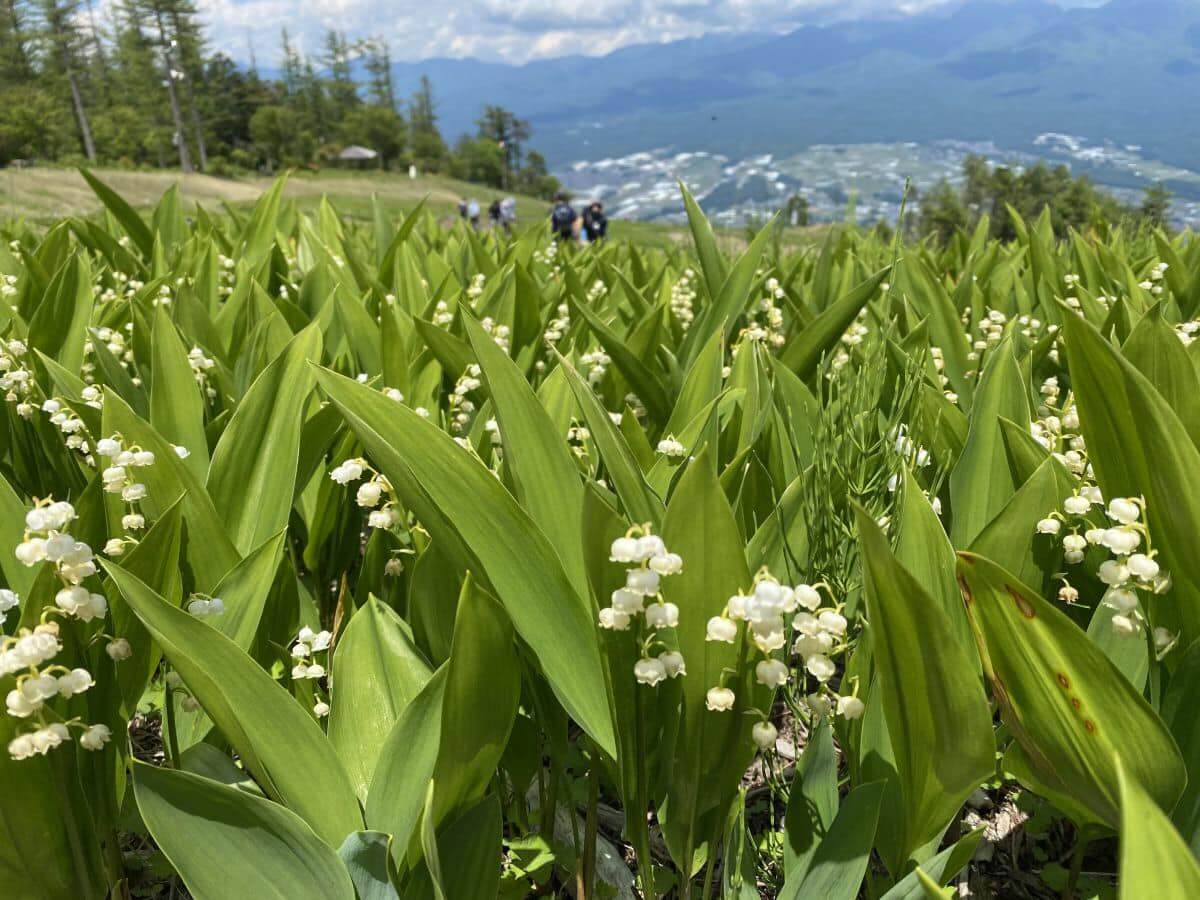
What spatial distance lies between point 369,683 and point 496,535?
0.88ft

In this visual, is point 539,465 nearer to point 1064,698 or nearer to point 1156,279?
point 1064,698

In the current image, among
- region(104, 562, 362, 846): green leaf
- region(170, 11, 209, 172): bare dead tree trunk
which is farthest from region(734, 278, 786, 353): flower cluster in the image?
region(170, 11, 209, 172): bare dead tree trunk

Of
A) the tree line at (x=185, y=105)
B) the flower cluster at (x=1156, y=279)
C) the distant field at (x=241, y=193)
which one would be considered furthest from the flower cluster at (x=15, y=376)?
the tree line at (x=185, y=105)

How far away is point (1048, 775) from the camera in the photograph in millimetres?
900

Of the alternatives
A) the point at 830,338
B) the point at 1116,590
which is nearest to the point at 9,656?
the point at 1116,590

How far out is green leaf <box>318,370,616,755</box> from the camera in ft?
3.06

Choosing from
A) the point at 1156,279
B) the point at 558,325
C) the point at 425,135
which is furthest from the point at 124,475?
the point at 425,135

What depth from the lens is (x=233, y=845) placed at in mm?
806

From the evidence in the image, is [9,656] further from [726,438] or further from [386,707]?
[726,438]

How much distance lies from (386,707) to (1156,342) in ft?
3.57

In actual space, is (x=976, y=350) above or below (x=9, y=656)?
below

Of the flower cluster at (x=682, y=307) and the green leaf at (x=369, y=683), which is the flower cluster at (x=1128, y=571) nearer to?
the green leaf at (x=369, y=683)

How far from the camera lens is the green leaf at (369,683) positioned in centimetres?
100

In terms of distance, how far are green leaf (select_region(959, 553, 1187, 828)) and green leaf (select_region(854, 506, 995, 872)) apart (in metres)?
0.05
